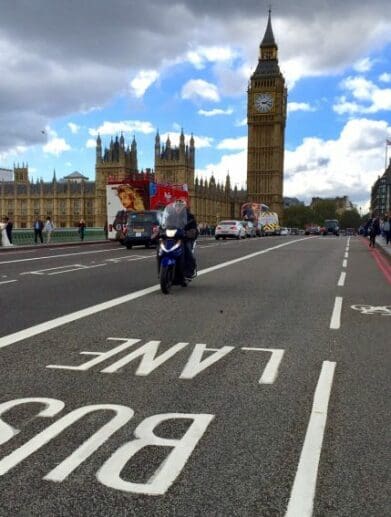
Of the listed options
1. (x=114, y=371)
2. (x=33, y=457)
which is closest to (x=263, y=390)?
(x=114, y=371)

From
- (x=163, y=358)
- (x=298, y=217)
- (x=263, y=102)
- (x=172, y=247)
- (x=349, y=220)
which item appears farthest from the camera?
(x=349, y=220)

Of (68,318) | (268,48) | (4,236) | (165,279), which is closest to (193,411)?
(68,318)

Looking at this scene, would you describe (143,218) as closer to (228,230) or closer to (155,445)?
(228,230)

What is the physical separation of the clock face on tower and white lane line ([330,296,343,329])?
435 feet

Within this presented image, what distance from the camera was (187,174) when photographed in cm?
12650

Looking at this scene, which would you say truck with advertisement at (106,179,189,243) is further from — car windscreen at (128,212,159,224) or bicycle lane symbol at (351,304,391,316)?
bicycle lane symbol at (351,304,391,316)

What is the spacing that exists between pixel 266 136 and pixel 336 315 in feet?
438

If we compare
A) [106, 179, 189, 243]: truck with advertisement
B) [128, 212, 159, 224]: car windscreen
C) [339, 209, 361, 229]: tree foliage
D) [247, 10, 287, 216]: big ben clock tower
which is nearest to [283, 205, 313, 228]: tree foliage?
[247, 10, 287, 216]: big ben clock tower

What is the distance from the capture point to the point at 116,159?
120562mm

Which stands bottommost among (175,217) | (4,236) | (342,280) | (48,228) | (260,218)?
(342,280)

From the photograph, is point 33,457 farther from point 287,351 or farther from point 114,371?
point 287,351

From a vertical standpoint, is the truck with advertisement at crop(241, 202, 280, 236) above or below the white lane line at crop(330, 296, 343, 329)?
above

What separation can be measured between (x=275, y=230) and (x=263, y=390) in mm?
68637

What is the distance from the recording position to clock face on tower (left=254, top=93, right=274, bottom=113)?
136 metres
